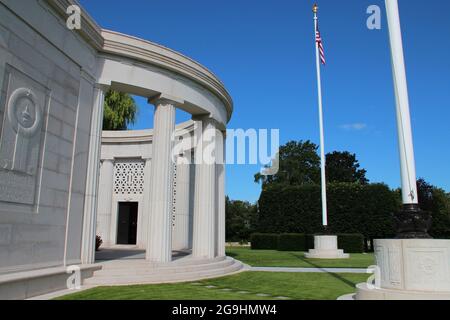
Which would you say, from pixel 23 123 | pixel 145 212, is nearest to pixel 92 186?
pixel 23 123

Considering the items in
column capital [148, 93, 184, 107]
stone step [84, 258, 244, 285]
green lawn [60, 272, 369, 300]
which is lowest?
green lawn [60, 272, 369, 300]

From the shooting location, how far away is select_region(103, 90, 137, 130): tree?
31.6 metres

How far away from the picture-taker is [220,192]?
17.4 meters

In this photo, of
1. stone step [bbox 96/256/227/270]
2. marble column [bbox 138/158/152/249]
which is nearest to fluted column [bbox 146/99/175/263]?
stone step [bbox 96/256/227/270]

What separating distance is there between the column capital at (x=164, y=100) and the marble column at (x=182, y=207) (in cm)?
779

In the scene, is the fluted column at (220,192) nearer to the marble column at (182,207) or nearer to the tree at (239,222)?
the marble column at (182,207)

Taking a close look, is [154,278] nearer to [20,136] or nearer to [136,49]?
[20,136]

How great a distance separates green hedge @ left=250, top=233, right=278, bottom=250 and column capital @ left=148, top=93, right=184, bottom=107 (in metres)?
19.8

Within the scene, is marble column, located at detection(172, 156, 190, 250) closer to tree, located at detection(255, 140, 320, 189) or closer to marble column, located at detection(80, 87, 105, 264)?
marble column, located at detection(80, 87, 105, 264)

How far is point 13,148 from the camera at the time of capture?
826cm

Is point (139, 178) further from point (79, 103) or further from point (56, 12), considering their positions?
point (56, 12)

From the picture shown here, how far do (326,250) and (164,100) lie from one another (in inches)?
601
